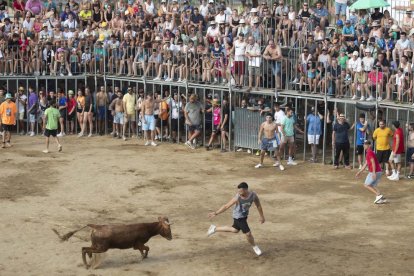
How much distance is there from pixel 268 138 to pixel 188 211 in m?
5.63

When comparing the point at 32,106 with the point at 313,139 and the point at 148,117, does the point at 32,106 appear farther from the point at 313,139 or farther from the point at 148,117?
the point at 313,139

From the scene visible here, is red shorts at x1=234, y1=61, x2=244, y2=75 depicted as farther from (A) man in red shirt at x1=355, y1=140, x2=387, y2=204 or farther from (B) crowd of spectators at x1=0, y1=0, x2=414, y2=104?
(A) man in red shirt at x1=355, y1=140, x2=387, y2=204

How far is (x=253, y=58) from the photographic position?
30781 mm

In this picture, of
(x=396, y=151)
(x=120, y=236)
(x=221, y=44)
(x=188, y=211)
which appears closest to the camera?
(x=120, y=236)

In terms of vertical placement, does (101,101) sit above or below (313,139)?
above

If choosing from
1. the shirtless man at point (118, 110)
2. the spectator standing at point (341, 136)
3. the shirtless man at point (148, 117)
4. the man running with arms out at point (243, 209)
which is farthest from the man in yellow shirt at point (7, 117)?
the man running with arms out at point (243, 209)

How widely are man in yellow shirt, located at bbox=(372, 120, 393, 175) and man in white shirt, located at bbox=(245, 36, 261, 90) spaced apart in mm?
5008

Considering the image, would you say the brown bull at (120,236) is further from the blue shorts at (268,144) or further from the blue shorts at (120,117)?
the blue shorts at (120,117)

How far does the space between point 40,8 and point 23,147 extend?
24.7ft

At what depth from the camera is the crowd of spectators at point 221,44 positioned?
29062 mm

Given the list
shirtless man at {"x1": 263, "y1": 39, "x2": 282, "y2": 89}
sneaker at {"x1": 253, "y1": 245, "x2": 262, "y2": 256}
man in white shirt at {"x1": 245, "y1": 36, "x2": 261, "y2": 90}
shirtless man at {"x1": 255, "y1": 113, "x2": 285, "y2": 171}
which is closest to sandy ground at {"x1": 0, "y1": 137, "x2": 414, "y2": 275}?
sneaker at {"x1": 253, "y1": 245, "x2": 262, "y2": 256}

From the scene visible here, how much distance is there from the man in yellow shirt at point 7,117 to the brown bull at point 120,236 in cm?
1257

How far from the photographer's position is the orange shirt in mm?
31531

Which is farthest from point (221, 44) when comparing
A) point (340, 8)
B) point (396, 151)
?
point (396, 151)
